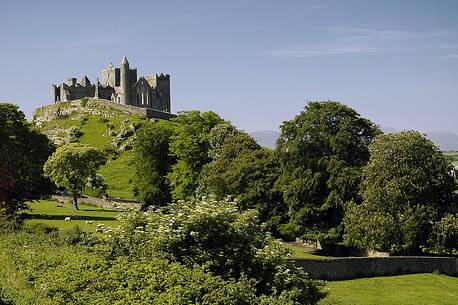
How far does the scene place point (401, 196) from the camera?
158ft

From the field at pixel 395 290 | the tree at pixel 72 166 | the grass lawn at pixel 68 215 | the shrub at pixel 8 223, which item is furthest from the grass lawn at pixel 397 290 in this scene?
the tree at pixel 72 166

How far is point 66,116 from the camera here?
141875mm

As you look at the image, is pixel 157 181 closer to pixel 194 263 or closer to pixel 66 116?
pixel 194 263

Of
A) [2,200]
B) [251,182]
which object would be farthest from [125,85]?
[2,200]

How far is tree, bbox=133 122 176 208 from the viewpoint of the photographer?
77750 mm

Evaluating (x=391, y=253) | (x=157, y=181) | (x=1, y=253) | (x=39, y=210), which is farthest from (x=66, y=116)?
(x=1, y=253)

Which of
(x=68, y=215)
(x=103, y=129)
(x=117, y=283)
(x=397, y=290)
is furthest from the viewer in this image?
(x=103, y=129)

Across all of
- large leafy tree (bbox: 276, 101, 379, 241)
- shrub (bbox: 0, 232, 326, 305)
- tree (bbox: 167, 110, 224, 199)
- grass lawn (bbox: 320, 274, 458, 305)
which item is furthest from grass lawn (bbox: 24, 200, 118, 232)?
shrub (bbox: 0, 232, 326, 305)

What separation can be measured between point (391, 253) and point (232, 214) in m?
26.4

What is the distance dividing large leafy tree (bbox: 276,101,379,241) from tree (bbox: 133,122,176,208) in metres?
26.5

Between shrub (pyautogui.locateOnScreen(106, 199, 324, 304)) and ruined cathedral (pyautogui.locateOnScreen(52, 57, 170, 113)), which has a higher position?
ruined cathedral (pyautogui.locateOnScreen(52, 57, 170, 113))

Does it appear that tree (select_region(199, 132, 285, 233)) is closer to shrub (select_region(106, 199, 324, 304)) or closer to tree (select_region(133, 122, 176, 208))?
tree (select_region(133, 122, 176, 208))

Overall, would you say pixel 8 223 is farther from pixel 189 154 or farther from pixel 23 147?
pixel 189 154

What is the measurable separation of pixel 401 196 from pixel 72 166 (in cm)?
3911
